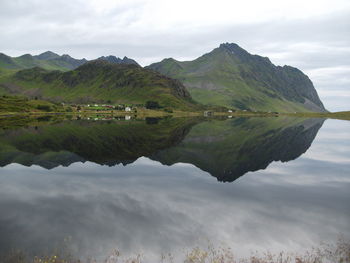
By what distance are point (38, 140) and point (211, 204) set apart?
223 feet

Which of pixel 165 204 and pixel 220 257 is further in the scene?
pixel 165 204

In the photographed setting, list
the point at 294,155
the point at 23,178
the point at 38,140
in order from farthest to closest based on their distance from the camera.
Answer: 1. the point at 38,140
2. the point at 294,155
3. the point at 23,178

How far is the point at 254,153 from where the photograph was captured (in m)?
67.9

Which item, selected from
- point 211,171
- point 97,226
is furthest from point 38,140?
point 97,226

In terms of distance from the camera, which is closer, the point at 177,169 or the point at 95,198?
the point at 95,198

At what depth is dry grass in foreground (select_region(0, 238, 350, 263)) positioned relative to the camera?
17.8 meters

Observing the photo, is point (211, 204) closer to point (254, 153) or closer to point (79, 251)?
point (79, 251)

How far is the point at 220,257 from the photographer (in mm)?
18797

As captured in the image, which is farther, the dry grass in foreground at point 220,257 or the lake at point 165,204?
the lake at point 165,204

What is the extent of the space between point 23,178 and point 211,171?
2872 cm

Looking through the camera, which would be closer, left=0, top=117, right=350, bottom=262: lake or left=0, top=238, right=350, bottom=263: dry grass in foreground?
left=0, top=238, right=350, bottom=263: dry grass in foreground

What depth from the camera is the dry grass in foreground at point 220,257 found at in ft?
58.2

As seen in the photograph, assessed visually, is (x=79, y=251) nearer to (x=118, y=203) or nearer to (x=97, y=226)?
(x=97, y=226)

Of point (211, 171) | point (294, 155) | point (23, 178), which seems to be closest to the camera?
point (23, 178)
